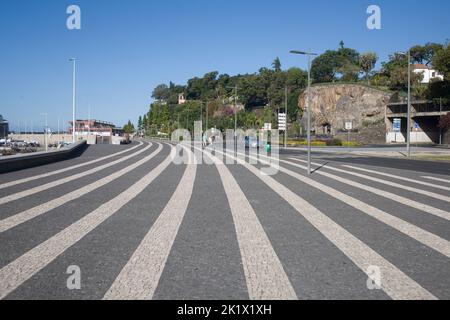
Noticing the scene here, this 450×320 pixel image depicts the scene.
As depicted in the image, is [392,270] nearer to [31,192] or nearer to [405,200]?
[405,200]

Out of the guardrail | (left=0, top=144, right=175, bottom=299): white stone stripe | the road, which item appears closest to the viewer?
the road

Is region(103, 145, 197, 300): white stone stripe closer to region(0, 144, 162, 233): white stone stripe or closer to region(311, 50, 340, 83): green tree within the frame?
region(0, 144, 162, 233): white stone stripe

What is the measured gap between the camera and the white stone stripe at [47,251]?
14.1ft

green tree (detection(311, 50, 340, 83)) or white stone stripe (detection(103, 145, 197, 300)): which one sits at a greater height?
green tree (detection(311, 50, 340, 83))

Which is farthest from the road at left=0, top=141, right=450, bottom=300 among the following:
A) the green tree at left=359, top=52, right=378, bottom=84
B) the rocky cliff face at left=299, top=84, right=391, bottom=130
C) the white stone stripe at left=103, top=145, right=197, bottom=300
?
the green tree at left=359, top=52, right=378, bottom=84

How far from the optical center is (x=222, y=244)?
5812 mm

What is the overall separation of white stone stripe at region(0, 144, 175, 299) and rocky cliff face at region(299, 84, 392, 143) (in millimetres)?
63578

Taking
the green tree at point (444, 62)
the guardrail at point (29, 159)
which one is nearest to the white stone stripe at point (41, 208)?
the guardrail at point (29, 159)

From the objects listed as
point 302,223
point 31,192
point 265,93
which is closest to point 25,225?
point 31,192

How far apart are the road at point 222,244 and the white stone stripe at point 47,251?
0.02m

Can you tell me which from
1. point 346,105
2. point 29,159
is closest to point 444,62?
point 346,105

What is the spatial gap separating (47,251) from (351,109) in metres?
73.2

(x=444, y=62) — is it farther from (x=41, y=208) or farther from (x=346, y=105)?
(x=41, y=208)

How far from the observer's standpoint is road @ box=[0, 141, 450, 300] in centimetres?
415
